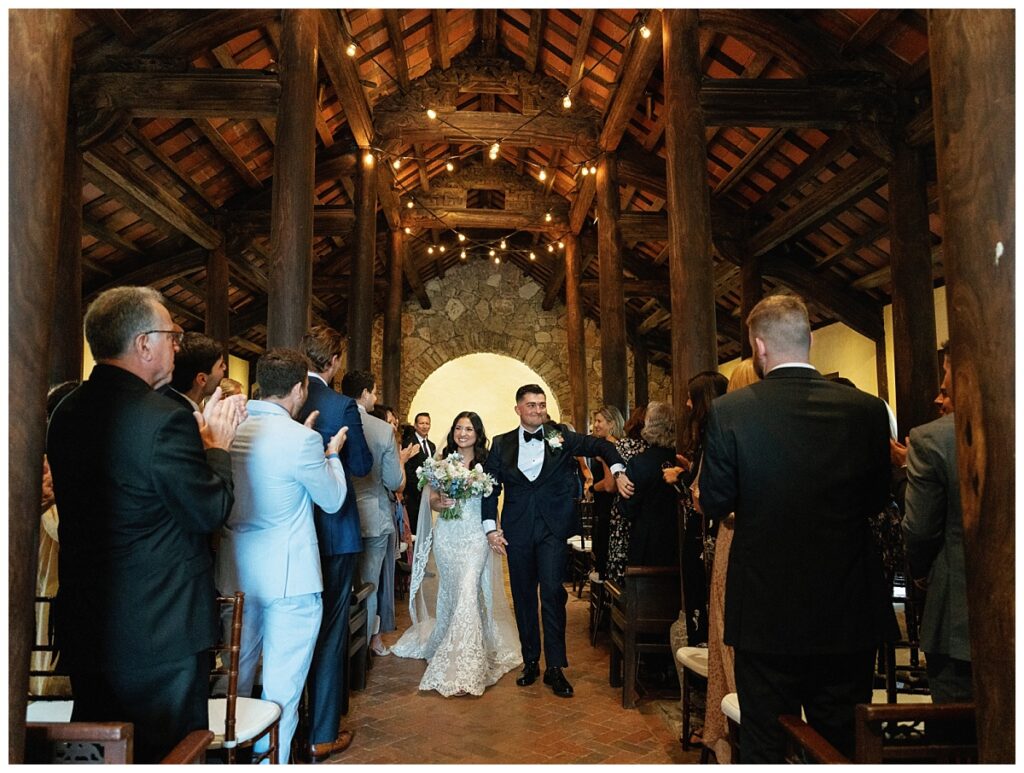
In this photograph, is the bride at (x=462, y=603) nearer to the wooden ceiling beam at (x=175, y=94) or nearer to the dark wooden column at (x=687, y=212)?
the dark wooden column at (x=687, y=212)

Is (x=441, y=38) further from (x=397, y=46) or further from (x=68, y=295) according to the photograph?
(x=68, y=295)

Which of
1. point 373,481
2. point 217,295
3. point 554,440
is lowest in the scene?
point 373,481

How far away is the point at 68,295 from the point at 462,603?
4.15m

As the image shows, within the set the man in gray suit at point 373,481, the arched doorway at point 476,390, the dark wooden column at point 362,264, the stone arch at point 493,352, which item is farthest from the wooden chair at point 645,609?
the arched doorway at point 476,390

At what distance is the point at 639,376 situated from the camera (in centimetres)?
1734

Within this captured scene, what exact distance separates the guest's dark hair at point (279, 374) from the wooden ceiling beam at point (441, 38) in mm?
6948

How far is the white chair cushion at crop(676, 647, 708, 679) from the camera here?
3.14 meters

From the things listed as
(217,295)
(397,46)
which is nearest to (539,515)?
(397,46)

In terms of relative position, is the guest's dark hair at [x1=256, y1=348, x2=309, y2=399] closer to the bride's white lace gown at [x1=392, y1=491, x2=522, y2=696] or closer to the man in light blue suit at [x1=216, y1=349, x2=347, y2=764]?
the man in light blue suit at [x1=216, y1=349, x2=347, y2=764]

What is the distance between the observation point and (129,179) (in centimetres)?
806

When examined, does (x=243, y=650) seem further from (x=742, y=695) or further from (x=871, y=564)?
(x=871, y=564)

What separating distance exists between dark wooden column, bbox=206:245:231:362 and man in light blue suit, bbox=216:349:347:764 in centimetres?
751

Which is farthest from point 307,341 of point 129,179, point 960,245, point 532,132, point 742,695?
point 532,132

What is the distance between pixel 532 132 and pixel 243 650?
8394mm
